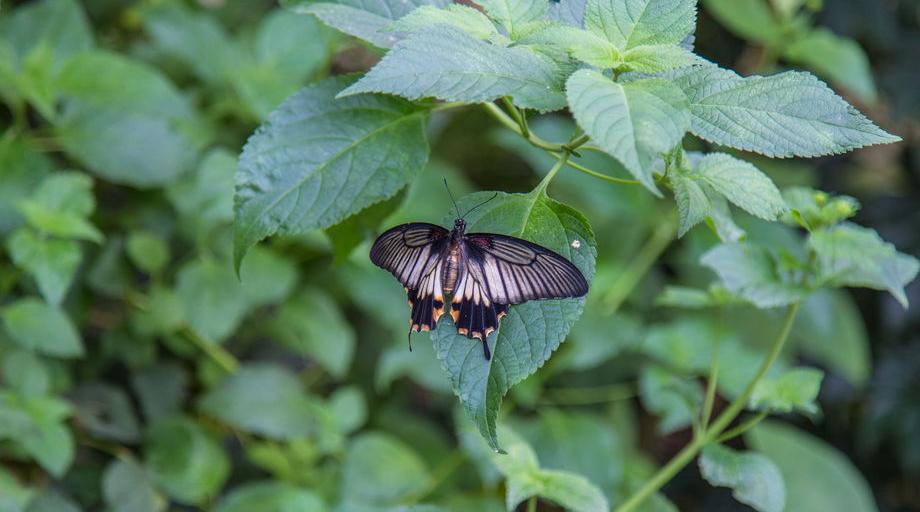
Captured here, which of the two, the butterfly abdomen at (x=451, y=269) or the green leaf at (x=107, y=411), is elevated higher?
the butterfly abdomen at (x=451, y=269)

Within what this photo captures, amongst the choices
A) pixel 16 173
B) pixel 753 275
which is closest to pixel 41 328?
pixel 16 173

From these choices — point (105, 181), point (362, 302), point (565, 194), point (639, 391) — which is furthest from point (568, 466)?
point (105, 181)

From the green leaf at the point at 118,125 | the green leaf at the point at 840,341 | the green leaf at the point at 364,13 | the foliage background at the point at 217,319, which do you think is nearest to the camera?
the green leaf at the point at 364,13

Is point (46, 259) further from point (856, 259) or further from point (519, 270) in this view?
point (856, 259)

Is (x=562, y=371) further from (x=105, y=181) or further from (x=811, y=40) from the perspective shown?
(x=105, y=181)

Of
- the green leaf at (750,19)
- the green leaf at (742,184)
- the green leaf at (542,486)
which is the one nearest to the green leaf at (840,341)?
the green leaf at (750,19)

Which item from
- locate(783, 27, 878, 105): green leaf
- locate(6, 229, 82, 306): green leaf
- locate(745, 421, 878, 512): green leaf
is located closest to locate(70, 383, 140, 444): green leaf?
locate(6, 229, 82, 306): green leaf

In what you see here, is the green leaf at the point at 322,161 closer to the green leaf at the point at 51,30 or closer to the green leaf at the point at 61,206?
the green leaf at the point at 61,206
